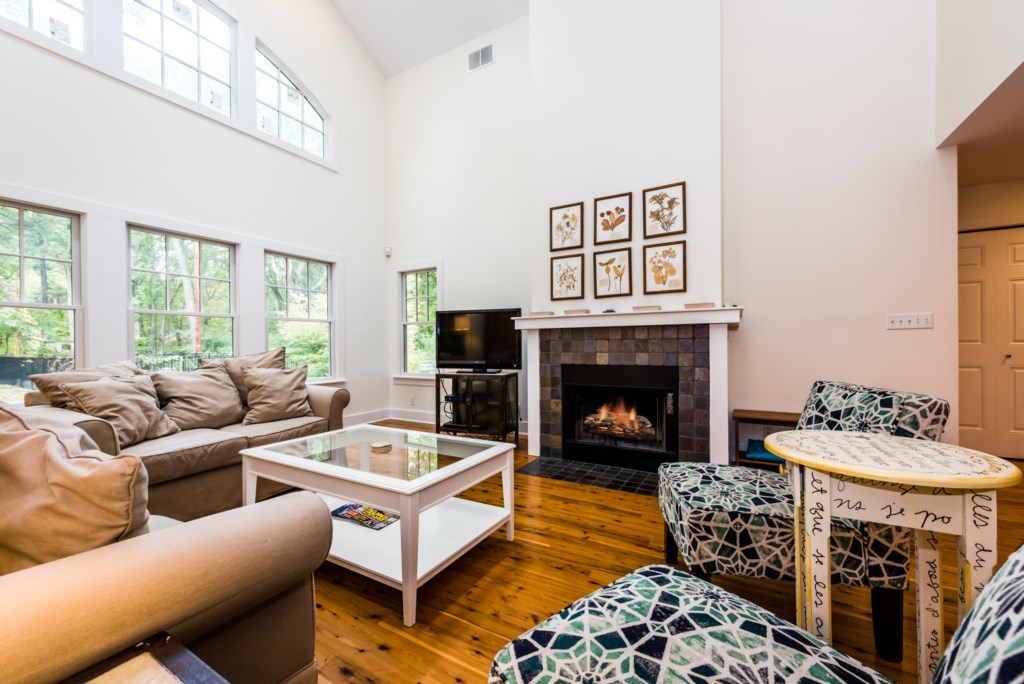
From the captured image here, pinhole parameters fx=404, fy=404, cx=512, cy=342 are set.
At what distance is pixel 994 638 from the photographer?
1.37 feet

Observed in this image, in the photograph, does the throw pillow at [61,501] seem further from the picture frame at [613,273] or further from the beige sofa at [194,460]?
the picture frame at [613,273]

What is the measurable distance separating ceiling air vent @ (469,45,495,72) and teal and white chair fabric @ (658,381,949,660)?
15.5 feet

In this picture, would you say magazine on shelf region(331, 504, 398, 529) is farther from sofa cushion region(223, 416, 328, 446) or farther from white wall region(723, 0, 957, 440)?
white wall region(723, 0, 957, 440)

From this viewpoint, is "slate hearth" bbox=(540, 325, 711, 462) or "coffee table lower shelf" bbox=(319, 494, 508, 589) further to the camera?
"slate hearth" bbox=(540, 325, 711, 462)

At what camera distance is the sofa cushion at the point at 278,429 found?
2512mm

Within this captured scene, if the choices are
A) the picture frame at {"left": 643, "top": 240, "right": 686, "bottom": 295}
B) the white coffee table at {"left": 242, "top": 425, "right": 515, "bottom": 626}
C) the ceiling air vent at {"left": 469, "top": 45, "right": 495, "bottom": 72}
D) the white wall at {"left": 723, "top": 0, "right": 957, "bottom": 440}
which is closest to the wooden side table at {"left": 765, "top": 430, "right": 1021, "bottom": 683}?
the white coffee table at {"left": 242, "top": 425, "right": 515, "bottom": 626}

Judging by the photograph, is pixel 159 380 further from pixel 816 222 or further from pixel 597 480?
pixel 816 222

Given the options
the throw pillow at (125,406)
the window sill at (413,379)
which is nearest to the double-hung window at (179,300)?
the throw pillow at (125,406)

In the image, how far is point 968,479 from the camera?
2.77ft

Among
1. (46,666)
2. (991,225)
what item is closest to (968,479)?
(46,666)

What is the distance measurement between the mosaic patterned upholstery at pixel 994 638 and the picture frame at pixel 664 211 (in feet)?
9.60

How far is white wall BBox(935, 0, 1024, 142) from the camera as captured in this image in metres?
1.93

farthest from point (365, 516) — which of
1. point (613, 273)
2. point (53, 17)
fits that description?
point (53, 17)

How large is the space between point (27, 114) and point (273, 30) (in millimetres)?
2322
